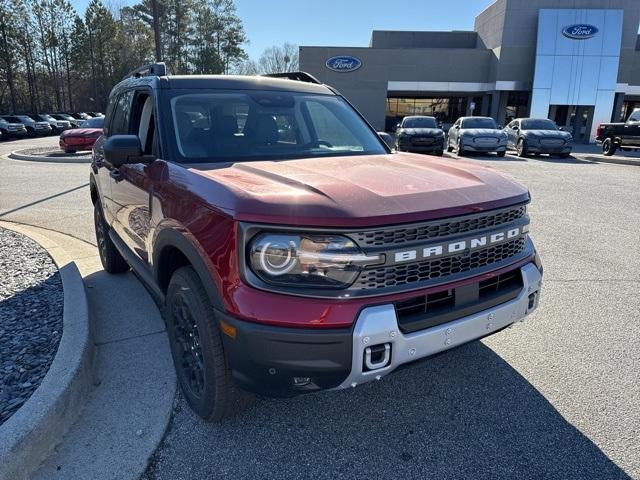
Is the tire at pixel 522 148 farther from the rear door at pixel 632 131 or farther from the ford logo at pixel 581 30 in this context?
the ford logo at pixel 581 30

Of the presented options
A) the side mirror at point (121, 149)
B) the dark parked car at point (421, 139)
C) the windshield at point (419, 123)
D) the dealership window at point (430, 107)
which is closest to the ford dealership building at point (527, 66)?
the dealership window at point (430, 107)

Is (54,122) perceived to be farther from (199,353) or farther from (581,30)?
(199,353)

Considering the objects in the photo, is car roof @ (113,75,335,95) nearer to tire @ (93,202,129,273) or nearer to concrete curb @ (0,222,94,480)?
tire @ (93,202,129,273)

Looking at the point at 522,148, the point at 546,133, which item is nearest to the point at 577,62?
the point at 546,133

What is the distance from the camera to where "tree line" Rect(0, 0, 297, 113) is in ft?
172

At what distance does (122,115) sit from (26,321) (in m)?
1.93

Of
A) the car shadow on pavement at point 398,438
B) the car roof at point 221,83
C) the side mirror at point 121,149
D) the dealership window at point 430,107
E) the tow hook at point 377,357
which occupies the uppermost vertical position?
the dealership window at point 430,107

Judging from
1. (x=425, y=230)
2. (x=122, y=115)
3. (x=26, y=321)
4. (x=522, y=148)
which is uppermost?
(x=122, y=115)

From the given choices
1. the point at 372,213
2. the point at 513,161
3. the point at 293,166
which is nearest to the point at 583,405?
the point at 372,213

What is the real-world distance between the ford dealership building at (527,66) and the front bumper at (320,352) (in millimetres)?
37163

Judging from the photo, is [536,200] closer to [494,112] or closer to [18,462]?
[18,462]

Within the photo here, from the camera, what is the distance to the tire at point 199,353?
2.40 meters

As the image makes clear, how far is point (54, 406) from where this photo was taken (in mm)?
2521

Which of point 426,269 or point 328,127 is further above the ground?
point 328,127
